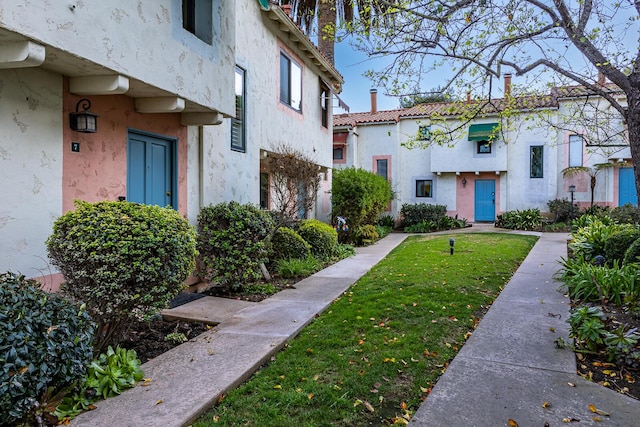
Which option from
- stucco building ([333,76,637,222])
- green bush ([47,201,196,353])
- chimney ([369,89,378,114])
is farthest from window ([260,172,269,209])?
chimney ([369,89,378,114])

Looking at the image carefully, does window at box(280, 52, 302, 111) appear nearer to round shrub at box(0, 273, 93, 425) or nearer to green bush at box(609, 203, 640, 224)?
round shrub at box(0, 273, 93, 425)

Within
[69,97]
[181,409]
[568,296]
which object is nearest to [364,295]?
[568,296]

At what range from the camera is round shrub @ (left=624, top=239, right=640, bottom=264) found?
6.94m

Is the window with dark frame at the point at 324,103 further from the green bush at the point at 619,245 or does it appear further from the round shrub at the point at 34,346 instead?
the round shrub at the point at 34,346

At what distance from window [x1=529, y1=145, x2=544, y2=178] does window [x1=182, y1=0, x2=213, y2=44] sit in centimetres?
1928

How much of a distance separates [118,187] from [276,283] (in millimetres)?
3470

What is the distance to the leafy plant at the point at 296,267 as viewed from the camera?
28.9 ft

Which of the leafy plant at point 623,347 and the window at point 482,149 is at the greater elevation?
the window at point 482,149

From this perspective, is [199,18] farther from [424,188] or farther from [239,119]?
[424,188]

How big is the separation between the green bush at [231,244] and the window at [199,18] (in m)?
2.94

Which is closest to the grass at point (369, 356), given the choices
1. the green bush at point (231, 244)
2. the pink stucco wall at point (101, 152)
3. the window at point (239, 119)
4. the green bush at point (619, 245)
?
the green bush at point (231, 244)

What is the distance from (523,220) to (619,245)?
39.2 feet

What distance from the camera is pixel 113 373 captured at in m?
3.64

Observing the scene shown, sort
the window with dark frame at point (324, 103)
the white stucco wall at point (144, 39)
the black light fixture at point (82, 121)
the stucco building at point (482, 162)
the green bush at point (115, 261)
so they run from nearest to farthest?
the white stucco wall at point (144, 39)
the green bush at point (115, 261)
the black light fixture at point (82, 121)
the window with dark frame at point (324, 103)
the stucco building at point (482, 162)
